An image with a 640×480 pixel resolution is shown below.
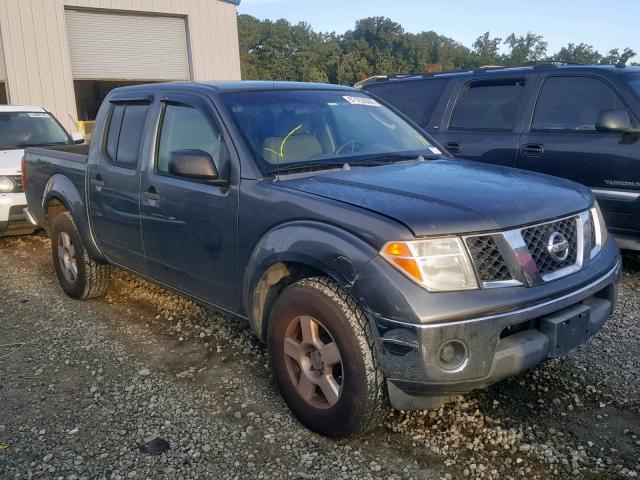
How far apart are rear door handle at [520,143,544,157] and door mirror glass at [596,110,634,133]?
0.59m

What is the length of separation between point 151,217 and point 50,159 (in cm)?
201

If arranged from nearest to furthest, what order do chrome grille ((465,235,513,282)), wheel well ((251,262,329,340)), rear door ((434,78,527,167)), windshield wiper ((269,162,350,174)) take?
1. chrome grille ((465,235,513,282))
2. wheel well ((251,262,329,340))
3. windshield wiper ((269,162,350,174))
4. rear door ((434,78,527,167))

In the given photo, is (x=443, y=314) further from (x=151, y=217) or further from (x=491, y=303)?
(x=151, y=217)

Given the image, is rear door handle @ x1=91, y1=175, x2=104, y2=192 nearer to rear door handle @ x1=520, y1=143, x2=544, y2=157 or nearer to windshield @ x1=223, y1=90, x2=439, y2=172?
windshield @ x1=223, y1=90, x2=439, y2=172

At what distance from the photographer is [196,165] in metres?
3.40

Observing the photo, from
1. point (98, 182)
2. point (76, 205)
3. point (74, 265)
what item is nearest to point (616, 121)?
point (98, 182)

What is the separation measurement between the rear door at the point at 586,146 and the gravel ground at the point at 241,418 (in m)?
1.08

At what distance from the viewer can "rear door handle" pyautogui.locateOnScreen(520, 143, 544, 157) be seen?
18.5 ft

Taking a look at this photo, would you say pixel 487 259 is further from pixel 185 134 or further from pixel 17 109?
pixel 17 109

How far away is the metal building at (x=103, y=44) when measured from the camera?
52.2 feet

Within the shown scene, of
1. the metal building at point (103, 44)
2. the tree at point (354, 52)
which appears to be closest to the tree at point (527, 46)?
the tree at point (354, 52)

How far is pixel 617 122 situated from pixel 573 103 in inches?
23.0

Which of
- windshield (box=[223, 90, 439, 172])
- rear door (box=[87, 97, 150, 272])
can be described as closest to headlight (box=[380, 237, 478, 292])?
windshield (box=[223, 90, 439, 172])

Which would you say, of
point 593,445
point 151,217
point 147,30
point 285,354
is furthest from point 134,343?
point 147,30
